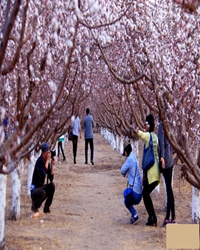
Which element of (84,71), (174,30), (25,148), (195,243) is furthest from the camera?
(84,71)

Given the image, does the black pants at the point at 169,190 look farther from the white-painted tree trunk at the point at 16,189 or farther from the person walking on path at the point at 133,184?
the white-painted tree trunk at the point at 16,189

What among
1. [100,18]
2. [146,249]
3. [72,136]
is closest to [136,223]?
[146,249]

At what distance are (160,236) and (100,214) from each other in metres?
2.43

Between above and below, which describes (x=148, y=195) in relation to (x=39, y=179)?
below

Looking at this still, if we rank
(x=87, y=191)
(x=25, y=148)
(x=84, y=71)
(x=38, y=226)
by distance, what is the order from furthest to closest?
(x=87, y=191), (x=84, y=71), (x=38, y=226), (x=25, y=148)

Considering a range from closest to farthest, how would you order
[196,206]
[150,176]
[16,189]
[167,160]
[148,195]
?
[196,206] → [167,160] → [150,176] → [148,195] → [16,189]

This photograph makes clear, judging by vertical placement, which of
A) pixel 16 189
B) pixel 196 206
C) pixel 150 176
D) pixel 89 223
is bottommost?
pixel 89 223

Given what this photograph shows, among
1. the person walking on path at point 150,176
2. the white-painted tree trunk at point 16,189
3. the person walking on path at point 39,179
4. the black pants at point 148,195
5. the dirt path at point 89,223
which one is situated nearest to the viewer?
the dirt path at point 89,223

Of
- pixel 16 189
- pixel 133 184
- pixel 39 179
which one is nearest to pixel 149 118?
pixel 133 184

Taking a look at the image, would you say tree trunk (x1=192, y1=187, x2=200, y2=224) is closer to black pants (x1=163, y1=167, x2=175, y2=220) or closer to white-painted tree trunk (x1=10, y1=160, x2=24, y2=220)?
black pants (x1=163, y1=167, x2=175, y2=220)

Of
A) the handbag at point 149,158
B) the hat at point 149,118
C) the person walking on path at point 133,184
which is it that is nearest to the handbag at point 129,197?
the person walking on path at point 133,184

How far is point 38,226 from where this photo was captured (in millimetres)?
9281

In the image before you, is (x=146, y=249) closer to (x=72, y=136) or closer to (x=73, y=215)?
(x=73, y=215)

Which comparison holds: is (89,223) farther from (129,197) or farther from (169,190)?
(169,190)
